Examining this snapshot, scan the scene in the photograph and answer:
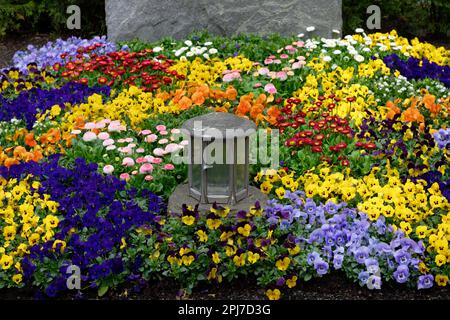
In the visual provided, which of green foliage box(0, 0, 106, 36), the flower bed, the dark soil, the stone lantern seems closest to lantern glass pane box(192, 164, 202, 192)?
the stone lantern

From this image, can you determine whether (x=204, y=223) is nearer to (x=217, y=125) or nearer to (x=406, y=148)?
(x=217, y=125)

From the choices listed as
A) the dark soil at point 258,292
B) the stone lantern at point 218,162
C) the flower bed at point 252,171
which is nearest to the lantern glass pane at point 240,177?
the stone lantern at point 218,162

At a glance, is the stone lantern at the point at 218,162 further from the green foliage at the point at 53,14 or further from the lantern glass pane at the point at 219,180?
the green foliage at the point at 53,14

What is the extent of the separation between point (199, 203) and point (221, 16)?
12.9 feet

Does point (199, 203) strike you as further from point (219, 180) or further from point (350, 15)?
point (350, 15)

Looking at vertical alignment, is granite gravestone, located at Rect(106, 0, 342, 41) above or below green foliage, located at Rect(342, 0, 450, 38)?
above

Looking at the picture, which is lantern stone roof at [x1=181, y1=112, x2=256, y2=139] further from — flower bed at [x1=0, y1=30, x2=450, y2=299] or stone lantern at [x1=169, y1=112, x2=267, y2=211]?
flower bed at [x1=0, y1=30, x2=450, y2=299]

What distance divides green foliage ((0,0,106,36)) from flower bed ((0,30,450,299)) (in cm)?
282

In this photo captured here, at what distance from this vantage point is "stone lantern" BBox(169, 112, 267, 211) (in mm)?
4293

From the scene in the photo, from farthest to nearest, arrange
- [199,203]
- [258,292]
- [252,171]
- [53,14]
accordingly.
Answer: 1. [53,14]
2. [252,171]
3. [199,203]
4. [258,292]

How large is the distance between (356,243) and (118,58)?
351cm

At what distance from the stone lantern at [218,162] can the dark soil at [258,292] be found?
0.54 metres

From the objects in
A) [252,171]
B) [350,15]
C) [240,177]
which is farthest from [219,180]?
[350,15]

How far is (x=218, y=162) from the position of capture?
436 centimetres
